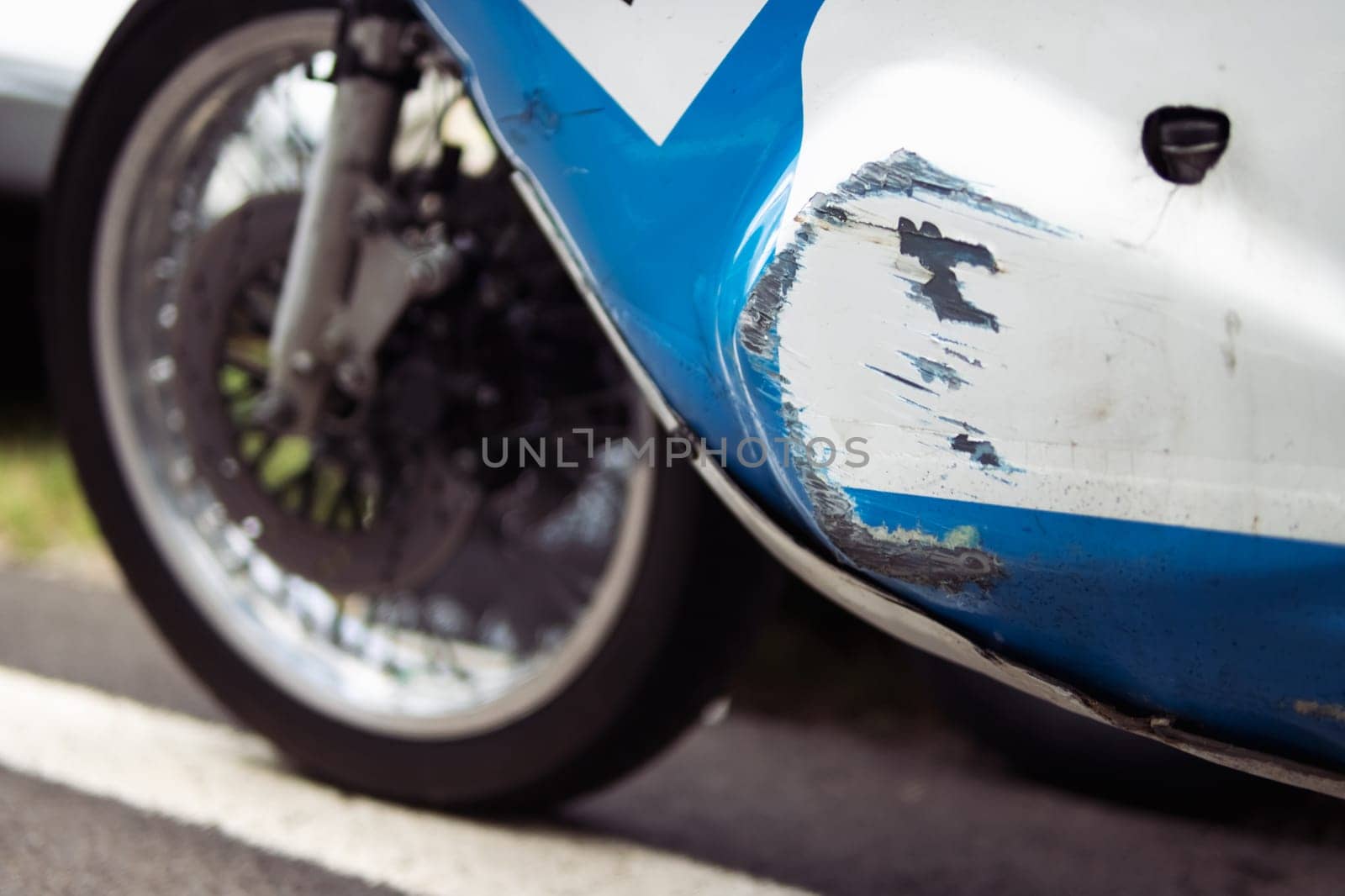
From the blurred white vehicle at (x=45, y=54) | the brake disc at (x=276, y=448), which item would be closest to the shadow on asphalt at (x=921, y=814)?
the brake disc at (x=276, y=448)

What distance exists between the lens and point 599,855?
1360 mm

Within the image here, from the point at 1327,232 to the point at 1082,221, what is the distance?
5.5 inches

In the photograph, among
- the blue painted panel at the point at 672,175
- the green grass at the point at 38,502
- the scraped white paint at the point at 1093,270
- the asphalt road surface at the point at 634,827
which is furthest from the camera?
the green grass at the point at 38,502

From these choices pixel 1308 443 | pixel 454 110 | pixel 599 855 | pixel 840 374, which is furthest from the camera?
Answer: pixel 454 110

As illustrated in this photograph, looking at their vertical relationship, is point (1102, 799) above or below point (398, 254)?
below

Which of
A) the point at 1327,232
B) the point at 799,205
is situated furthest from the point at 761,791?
the point at 1327,232

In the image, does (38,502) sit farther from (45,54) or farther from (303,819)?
(303,819)

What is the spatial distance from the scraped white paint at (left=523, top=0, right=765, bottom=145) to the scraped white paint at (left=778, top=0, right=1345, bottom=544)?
8 centimetres

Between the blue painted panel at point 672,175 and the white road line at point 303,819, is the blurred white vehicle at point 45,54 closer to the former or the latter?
the white road line at point 303,819

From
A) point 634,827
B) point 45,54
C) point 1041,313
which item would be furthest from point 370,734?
point 45,54

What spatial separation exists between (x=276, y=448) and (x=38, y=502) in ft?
4.28

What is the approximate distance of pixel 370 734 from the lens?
1494mm

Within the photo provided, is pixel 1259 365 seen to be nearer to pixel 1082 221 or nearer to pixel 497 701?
pixel 1082 221

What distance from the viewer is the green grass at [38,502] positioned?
2.54m
